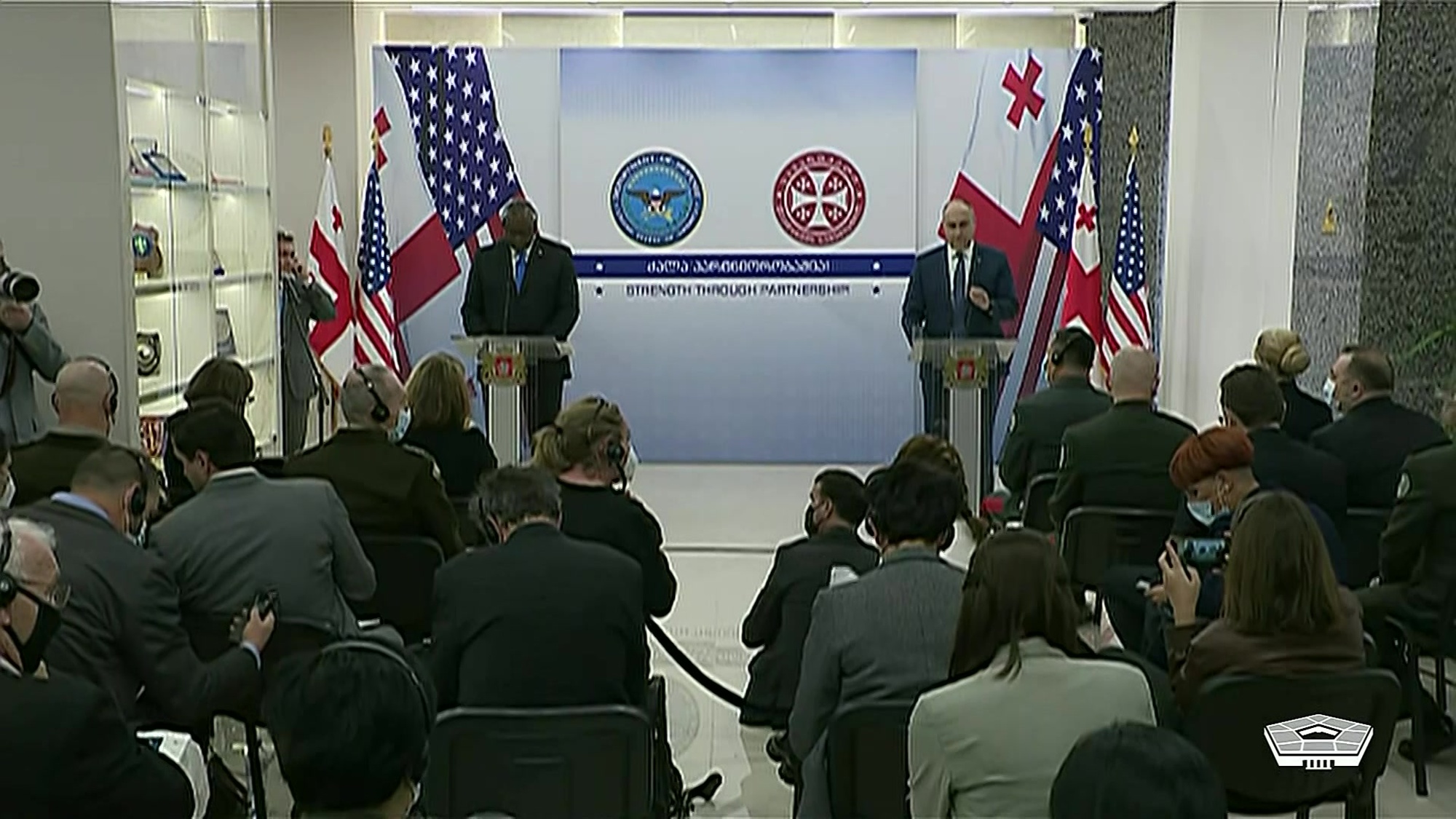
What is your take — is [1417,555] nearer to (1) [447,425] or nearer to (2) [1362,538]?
(2) [1362,538]

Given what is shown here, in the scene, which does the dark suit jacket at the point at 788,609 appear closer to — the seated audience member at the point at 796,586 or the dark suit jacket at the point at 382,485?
the seated audience member at the point at 796,586

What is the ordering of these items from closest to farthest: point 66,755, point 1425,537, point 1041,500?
point 66,755
point 1425,537
point 1041,500

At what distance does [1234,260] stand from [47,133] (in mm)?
6205

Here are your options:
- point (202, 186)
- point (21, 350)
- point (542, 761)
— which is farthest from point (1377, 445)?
point (202, 186)

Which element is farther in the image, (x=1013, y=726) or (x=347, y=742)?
(x=1013, y=726)

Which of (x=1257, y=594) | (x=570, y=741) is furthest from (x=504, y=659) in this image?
(x=1257, y=594)

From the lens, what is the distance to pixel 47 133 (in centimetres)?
592

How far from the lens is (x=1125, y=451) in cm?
505

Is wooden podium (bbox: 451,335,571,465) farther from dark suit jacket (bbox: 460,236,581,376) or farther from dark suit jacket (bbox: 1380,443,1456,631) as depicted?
dark suit jacket (bbox: 1380,443,1456,631)

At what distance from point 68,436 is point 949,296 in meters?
4.55

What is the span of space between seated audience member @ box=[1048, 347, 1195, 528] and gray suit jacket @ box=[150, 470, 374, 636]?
254 cm

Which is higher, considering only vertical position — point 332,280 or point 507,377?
point 332,280

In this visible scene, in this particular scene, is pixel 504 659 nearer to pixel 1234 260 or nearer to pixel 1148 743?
pixel 1148 743

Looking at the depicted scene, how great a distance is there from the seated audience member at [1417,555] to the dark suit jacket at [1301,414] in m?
1.03
